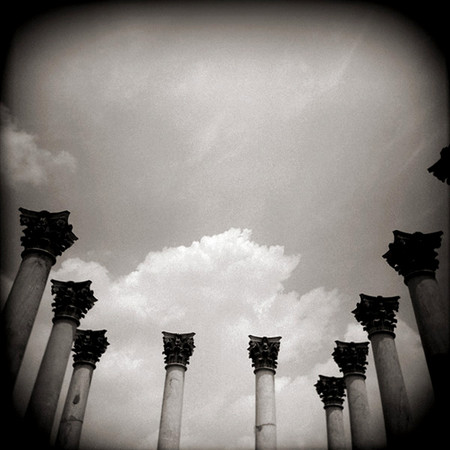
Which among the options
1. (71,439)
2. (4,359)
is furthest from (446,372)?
(71,439)

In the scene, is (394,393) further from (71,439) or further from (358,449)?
(71,439)

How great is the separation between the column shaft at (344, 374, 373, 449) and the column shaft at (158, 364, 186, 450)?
28.1 ft

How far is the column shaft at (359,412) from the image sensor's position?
19578 mm

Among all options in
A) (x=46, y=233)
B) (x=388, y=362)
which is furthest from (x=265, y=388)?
(x=46, y=233)

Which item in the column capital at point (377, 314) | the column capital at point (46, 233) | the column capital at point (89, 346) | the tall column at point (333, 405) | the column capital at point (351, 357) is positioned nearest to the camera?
the column capital at point (46, 233)

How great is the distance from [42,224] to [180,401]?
442 inches

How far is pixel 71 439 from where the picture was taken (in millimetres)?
19656

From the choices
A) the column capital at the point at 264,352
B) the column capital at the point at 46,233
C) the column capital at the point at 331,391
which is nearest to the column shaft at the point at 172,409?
the column capital at the point at 264,352

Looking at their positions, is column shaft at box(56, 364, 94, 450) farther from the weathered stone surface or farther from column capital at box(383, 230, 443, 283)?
column capital at box(383, 230, 443, 283)

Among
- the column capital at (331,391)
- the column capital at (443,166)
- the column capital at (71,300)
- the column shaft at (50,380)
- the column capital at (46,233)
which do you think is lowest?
the column shaft at (50,380)

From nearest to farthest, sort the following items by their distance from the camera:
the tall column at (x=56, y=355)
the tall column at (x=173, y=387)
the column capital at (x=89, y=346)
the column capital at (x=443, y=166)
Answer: the column capital at (x=443, y=166) < the tall column at (x=56, y=355) < the tall column at (x=173, y=387) < the column capital at (x=89, y=346)

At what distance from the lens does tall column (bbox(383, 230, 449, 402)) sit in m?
13.6

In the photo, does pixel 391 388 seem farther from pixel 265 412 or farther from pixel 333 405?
pixel 333 405

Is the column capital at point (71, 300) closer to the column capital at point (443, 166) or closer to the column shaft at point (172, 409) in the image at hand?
the column shaft at point (172, 409)
